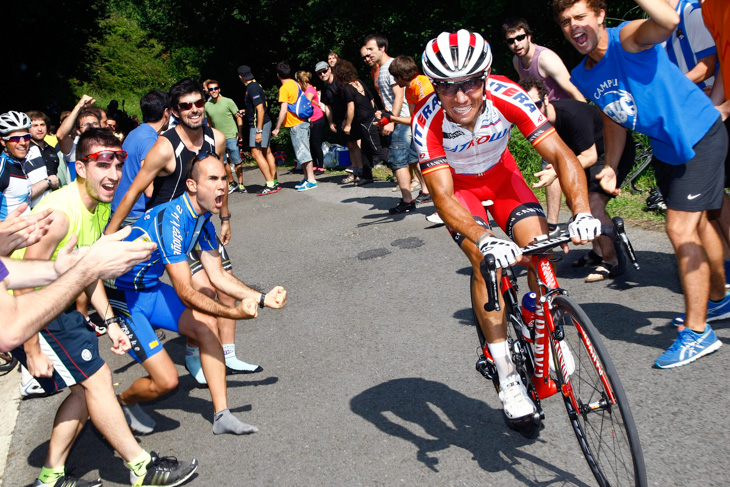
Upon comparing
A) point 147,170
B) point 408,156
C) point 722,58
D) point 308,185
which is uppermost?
point 722,58

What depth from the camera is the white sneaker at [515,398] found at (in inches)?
147

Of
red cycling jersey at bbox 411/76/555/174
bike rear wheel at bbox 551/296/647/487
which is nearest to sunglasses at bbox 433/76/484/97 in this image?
red cycling jersey at bbox 411/76/555/174

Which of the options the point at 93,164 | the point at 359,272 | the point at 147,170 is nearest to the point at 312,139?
the point at 359,272

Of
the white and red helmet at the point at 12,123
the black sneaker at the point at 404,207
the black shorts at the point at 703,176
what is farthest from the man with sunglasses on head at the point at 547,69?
the white and red helmet at the point at 12,123

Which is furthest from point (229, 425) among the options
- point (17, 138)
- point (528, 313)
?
point (17, 138)

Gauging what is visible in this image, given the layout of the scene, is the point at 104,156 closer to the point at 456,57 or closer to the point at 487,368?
the point at 456,57

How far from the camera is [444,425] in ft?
14.3

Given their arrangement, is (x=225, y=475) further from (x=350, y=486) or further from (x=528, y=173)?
(x=528, y=173)

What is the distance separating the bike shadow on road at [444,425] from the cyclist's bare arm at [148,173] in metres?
2.51

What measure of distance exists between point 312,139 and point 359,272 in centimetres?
746

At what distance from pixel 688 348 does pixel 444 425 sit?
1.69 meters

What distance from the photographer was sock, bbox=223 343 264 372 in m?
5.68

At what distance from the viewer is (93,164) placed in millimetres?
4719

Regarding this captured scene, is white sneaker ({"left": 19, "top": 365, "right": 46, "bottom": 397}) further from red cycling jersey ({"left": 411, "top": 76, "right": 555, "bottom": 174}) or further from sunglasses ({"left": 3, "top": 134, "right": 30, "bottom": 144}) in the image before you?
red cycling jersey ({"left": 411, "top": 76, "right": 555, "bottom": 174})
